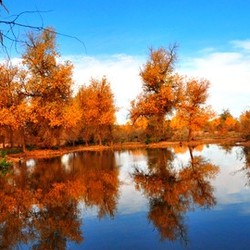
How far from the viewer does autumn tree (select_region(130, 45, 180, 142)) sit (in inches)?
2029

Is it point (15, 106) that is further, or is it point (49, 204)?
point (15, 106)

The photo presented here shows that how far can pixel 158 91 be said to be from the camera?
2057 inches

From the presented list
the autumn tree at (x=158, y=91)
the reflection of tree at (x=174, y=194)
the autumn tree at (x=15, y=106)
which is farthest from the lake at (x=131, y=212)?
the autumn tree at (x=158, y=91)

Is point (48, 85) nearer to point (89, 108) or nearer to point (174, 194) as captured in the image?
point (89, 108)

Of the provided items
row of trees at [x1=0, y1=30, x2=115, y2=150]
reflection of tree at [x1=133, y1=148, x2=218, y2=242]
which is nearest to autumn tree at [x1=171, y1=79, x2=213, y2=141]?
row of trees at [x1=0, y1=30, x2=115, y2=150]

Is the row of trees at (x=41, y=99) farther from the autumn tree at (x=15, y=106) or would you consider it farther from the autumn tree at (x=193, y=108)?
the autumn tree at (x=193, y=108)

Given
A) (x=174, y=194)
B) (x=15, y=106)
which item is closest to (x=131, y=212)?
(x=174, y=194)

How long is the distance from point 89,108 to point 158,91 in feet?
34.2

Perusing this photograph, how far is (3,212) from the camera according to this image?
38.1 ft

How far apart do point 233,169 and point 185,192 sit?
6.82 meters

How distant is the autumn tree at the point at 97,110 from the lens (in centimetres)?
5509

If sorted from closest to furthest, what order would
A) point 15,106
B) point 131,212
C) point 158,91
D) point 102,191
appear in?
point 131,212, point 102,191, point 15,106, point 158,91

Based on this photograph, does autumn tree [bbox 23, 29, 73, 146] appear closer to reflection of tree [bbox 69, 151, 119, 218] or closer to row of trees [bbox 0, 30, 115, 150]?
row of trees [bbox 0, 30, 115, 150]

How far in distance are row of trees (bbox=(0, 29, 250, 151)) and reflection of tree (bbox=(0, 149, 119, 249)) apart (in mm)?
20247
